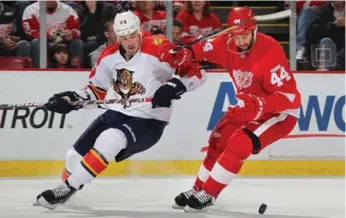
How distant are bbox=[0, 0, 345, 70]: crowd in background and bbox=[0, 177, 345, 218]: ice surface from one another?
103 centimetres

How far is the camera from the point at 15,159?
254 inches

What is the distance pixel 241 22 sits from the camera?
4.55 metres

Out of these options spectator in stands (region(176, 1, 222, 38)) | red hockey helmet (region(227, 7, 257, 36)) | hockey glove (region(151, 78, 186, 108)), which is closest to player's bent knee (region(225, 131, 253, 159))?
hockey glove (region(151, 78, 186, 108))

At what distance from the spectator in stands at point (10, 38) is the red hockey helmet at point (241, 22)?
2468 millimetres

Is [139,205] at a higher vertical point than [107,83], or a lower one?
lower

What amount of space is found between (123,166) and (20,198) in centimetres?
141

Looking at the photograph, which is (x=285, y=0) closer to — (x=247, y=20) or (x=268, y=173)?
(x=268, y=173)

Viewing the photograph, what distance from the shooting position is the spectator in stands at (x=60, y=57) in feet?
22.1

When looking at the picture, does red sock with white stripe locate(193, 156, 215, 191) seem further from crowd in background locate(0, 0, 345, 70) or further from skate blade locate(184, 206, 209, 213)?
crowd in background locate(0, 0, 345, 70)

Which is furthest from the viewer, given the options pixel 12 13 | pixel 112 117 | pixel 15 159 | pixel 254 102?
pixel 12 13

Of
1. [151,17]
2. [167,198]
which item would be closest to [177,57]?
[167,198]

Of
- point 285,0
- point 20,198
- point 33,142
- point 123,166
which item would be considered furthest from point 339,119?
point 20,198

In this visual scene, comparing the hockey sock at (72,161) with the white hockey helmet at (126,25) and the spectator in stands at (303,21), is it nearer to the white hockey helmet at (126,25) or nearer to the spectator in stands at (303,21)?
the white hockey helmet at (126,25)

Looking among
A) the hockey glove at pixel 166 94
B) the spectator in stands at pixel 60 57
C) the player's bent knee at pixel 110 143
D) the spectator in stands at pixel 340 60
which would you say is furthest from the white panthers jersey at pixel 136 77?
the spectator in stands at pixel 340 60
